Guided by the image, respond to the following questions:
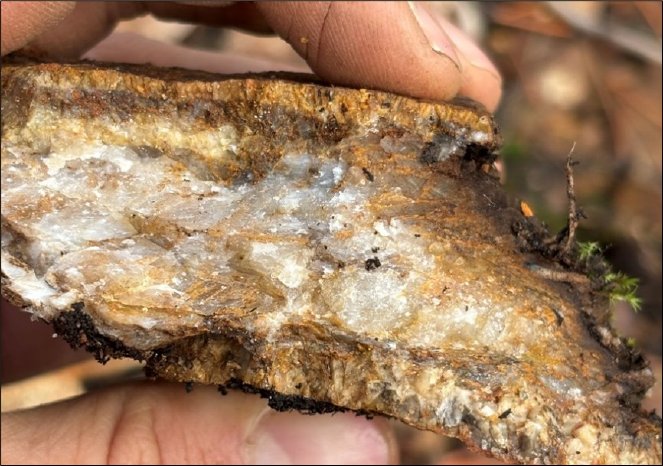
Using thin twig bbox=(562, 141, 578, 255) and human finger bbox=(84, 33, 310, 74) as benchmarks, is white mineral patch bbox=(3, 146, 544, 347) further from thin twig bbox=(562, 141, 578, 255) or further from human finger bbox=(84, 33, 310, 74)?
human finger bbox=(84, 33, 310, 74)

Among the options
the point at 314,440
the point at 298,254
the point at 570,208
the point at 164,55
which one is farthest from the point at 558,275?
the point at 164,55

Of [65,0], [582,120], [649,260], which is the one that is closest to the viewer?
[65,0]

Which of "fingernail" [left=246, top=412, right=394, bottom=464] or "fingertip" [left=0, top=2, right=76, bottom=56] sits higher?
"fingertip" [left=0, top=2, right=76, bottom=56]

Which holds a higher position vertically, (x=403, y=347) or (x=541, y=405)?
(x=403, y=347)

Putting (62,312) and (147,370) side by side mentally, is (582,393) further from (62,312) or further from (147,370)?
(62,312)

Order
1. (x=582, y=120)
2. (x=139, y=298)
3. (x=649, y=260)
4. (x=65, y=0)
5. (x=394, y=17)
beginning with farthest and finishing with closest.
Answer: (x=582, y=120)
(x=649, y=260)
(x=394, y=17)
(x=65, y=0)
(x=139, y=298)

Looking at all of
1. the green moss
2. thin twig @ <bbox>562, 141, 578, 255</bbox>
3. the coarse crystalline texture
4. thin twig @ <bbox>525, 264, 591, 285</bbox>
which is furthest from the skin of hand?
the green moss

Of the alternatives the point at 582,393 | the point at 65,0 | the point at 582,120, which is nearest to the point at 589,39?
the point at 582,120

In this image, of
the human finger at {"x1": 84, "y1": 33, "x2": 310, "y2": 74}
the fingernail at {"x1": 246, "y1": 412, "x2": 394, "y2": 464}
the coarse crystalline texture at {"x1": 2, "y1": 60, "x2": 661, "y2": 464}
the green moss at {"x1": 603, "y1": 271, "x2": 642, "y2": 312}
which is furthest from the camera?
the human finger at {"x1": 84, "y1": 33, "x2": 310, "y2": 74}
